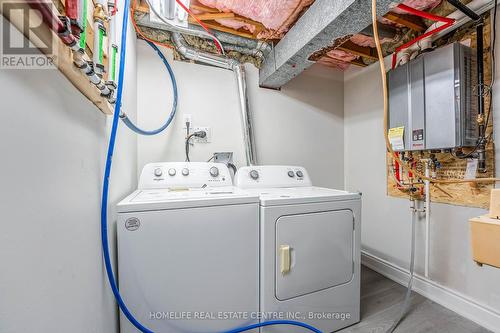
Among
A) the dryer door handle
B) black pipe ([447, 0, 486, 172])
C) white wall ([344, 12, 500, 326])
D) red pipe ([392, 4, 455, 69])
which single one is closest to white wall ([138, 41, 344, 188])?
white wall ([344, 12, 500, 326])

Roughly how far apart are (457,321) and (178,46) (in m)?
2.81

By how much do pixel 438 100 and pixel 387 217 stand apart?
111 cm

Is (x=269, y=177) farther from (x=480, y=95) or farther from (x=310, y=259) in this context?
(x=480, y=95)

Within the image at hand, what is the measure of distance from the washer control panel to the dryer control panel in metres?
0.13

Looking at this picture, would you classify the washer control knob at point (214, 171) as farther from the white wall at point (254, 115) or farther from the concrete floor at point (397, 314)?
the concrete floor at point (397, 314)

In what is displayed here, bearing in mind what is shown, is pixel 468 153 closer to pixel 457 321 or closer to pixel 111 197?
pixel 457 321

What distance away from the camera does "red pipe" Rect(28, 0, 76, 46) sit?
366mm

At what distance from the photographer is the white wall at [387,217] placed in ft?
4.70

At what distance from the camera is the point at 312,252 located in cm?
120

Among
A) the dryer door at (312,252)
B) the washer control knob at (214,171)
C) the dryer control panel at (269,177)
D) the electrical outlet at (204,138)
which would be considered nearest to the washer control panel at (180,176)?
the washer control knob at (214,171)

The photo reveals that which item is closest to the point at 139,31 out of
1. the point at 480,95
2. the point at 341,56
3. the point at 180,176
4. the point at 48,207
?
the point at 180,176

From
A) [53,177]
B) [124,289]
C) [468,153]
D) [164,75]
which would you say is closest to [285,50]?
[164,75]

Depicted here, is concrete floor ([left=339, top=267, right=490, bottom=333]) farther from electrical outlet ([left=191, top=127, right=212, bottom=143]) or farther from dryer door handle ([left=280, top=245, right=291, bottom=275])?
electrical outlet ([left=191, top=127, right=212, bottom=143])

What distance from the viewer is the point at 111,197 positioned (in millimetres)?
905
